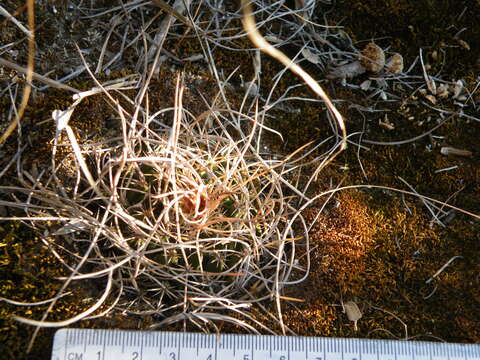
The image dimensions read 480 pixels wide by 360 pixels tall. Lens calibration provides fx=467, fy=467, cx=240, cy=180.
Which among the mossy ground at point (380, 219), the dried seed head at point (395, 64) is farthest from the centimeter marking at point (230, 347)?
the dried seed head at point (395, 64)

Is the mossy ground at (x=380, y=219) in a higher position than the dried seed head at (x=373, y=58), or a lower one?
lower

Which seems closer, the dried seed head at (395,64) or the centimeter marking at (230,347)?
the centimeter marking at (230,347)

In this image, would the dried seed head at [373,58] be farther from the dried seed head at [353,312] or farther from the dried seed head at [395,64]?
the dried seed head at [353,312]

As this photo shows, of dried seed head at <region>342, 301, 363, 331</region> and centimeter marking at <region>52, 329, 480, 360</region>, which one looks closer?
centimeter marking at <region>52, 329, 480, 360</region>

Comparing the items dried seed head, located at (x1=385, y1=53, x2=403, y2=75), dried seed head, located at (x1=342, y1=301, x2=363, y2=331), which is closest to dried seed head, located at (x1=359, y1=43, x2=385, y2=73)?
dried seed head, located at (x1=385, y1=53, x2=403, y2=75)

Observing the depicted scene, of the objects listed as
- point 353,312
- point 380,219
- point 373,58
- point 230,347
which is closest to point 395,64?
point 373,58

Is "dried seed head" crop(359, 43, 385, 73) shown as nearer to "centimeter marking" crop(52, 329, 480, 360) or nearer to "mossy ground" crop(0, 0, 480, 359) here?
"mossy ground" crop(0, 0, 480, 359)

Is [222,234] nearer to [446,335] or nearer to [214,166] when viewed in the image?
[214,166]
